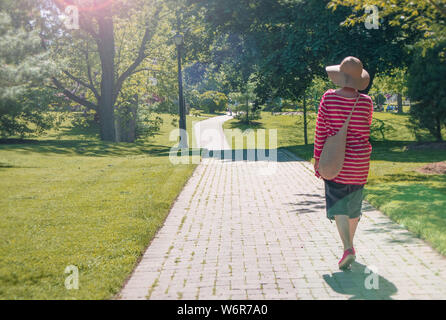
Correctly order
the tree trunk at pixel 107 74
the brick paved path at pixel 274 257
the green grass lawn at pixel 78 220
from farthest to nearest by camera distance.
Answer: the tree trunk at pixel 107 74, the green grass lawn at pixel 78 220, the brick paved path at pixel 274 257

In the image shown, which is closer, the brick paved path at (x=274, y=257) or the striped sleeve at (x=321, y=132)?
the brick paved path at (x=274, y=257)

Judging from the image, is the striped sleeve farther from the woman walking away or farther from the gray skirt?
the gray skirt

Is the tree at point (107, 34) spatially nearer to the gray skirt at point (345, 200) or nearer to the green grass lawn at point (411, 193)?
the green grass lawn at point (411, 193)

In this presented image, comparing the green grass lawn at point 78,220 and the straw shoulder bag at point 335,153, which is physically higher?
the straw shoulder bag at point 335,153

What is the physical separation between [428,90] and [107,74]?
52.9 feet

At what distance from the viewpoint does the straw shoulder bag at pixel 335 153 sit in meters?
4.84

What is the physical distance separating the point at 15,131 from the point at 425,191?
693 inches

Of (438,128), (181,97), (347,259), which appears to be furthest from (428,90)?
(347,259)

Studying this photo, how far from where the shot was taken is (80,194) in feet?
32.3

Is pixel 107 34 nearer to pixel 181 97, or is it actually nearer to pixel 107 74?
pixel 107 74

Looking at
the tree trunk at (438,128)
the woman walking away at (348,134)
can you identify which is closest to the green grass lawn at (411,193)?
the woman walking away at (348,134)

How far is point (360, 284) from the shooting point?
4562mm

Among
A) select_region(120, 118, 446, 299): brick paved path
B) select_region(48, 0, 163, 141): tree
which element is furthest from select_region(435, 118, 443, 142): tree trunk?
select_region(48, 0, 163, 141): tree

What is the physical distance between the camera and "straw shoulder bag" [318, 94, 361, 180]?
484 cm
